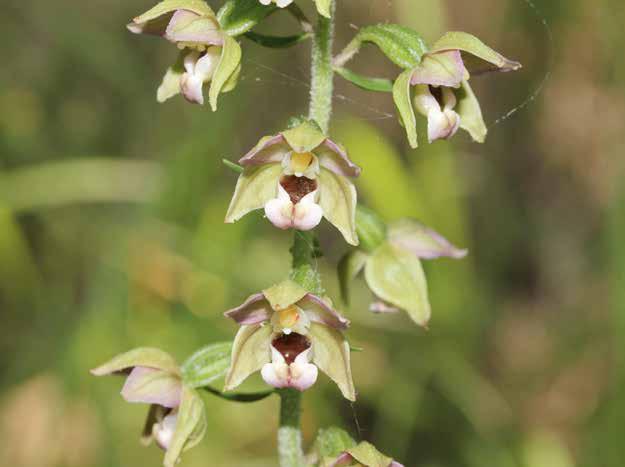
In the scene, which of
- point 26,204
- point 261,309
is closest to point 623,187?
point 261,309

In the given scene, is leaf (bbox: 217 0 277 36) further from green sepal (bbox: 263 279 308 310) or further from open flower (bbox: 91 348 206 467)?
open flower (bbox: 91 348 206 467)

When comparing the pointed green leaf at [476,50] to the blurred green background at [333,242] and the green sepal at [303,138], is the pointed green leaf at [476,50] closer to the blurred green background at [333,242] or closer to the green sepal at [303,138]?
the green sepal at [303,138]

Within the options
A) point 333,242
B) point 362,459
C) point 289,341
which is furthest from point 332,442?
point 333,242

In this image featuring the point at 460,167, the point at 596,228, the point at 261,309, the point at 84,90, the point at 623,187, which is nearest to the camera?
the point at 261,309

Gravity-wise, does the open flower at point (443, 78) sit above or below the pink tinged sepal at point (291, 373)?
above

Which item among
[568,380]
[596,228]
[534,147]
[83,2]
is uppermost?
[83,2]

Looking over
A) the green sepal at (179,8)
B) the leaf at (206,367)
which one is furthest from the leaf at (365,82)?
the leaf at (206,367)

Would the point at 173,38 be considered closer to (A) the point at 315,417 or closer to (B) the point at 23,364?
(A) the point at 315,417
